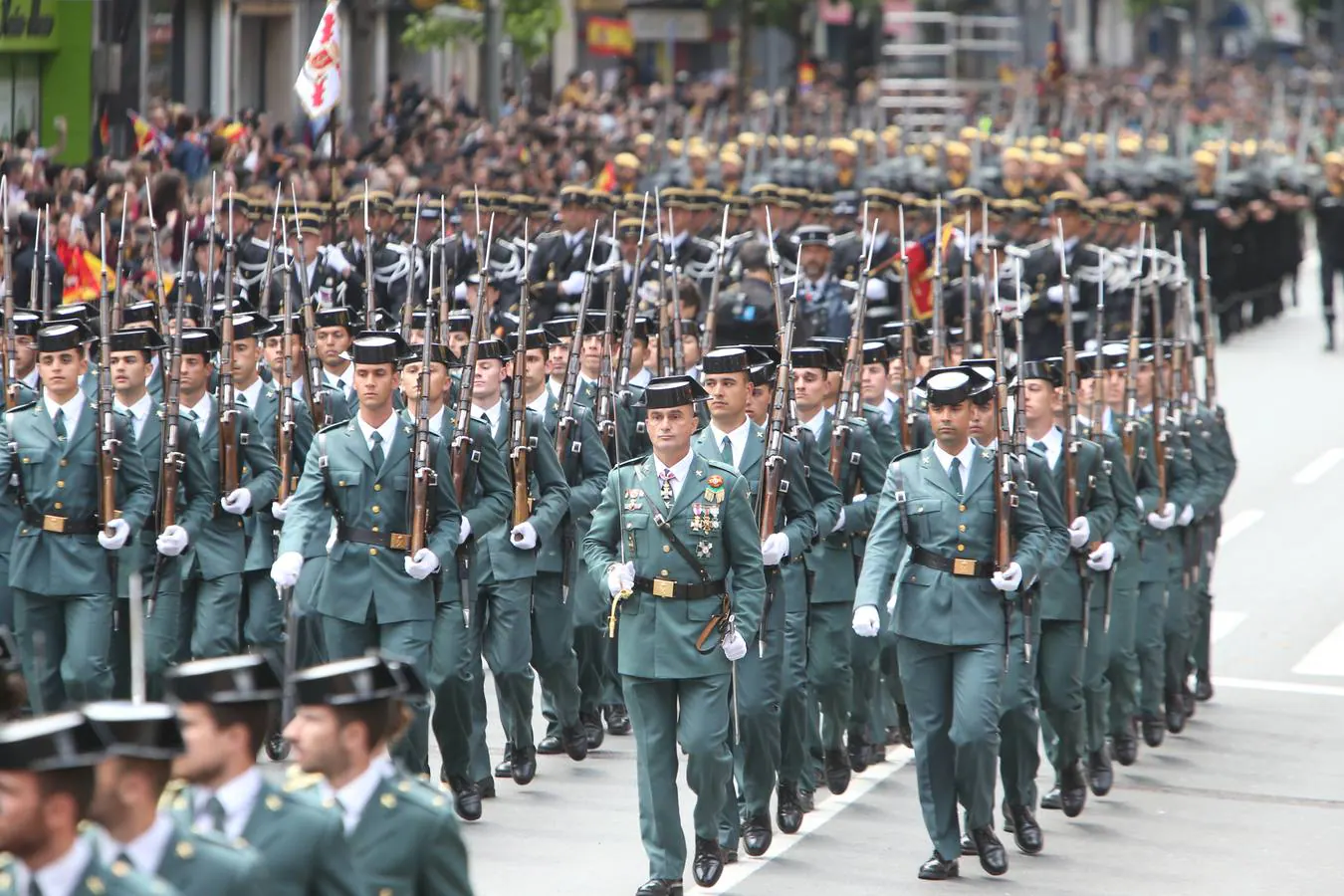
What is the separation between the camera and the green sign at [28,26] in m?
22.8

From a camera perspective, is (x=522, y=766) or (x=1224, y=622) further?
(x=1224, y=622)

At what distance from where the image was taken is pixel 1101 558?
1083 cm

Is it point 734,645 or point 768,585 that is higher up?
point 768,585

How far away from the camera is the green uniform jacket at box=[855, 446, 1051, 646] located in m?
9.56

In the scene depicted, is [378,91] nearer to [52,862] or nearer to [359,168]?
[359,168]

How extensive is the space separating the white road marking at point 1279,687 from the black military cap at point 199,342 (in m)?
5.84

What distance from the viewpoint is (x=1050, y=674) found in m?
10.6

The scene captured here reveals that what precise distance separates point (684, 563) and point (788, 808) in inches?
62.1

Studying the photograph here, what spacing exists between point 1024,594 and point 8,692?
14.7ft

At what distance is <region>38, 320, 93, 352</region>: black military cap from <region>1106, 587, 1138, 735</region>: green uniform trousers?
15.2ft

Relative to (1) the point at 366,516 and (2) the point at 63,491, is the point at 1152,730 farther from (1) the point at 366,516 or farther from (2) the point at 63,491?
(2) the point at 63,491

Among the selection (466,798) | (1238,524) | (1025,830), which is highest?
(1238,524)

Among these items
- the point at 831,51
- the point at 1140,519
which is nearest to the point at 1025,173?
the point at 1140,519

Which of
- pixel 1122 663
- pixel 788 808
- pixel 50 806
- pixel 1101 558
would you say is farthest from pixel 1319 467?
pixel 50 806
